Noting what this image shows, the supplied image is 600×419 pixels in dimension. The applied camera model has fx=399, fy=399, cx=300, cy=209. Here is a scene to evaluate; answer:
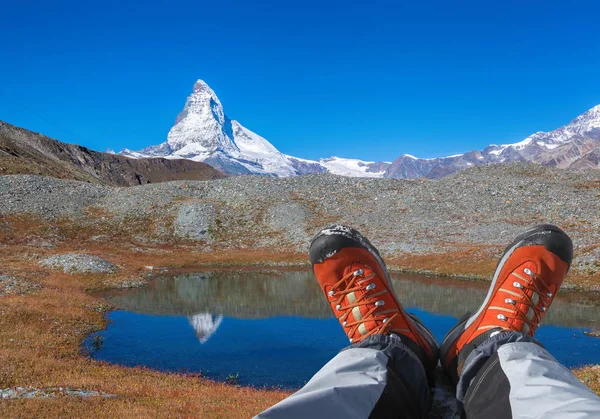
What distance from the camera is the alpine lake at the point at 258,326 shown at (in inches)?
598

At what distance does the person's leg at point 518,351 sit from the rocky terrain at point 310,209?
Answer: 35081mm

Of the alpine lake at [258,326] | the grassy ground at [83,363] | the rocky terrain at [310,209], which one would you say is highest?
the rocky terrain at [310,209]

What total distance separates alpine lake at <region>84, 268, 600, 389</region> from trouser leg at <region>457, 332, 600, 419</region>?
34.8 ft

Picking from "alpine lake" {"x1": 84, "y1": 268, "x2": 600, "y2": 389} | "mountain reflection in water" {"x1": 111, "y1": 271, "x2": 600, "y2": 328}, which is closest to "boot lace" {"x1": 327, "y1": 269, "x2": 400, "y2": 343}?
"alpine lake" {"x1": 84, "y1": 268, "x2": 600, "y2": 389}

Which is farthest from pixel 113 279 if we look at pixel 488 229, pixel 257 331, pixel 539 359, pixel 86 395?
pixel 488 229

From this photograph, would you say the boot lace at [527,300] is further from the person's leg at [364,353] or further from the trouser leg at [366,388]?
the trouser leg at [366,388]

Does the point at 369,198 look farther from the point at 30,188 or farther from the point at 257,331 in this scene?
the point at 30,188

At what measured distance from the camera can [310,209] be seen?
205 feet

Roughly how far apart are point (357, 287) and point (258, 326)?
16141mm

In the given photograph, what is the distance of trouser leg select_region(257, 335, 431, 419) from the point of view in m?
2.85

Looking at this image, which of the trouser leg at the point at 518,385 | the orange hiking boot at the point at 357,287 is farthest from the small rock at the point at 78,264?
the trouser leg at the point at 518,385

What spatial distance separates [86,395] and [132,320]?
1412 centimetres

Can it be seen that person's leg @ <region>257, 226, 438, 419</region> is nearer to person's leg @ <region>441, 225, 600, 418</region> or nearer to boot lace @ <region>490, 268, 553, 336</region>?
person's leg @ <region>441, 225, 600, 418</region>

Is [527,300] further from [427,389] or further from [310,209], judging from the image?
[310,209]
